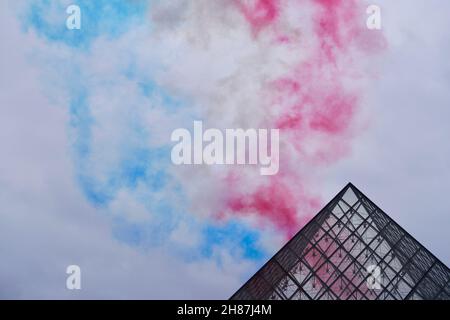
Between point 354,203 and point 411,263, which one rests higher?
point 354,203
